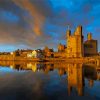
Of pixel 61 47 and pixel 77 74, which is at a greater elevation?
pixel 61 47

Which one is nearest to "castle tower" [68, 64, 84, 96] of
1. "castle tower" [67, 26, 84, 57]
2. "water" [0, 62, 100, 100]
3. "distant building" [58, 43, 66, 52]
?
"water" [0, 62, 100, 100]

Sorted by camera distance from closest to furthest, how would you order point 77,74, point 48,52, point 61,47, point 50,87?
point 50,87, point 77,74, point 48,52, point 61,47

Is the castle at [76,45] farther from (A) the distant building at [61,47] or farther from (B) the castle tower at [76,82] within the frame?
(B) the castle tower at [76,82]

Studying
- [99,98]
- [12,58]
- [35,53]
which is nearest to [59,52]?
[35,53]

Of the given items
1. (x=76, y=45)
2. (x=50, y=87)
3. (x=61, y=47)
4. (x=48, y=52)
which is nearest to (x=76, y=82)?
(x=50, y=87)

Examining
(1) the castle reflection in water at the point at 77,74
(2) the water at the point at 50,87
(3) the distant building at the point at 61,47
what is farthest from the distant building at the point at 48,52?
(2) the water at the point at 50,87

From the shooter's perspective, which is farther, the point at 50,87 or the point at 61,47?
the point at 61,47

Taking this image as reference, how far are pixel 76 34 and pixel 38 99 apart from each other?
139m

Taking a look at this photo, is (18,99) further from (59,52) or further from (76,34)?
(59,52)

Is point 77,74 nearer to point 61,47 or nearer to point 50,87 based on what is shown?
point 50,87

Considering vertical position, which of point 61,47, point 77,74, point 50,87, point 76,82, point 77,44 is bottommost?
point 50,87

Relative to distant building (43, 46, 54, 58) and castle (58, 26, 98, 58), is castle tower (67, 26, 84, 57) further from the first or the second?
distant building (43, 46, 54, 58)

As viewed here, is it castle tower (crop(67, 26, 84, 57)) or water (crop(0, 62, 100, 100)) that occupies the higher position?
castle tower (crop(67, 26, 84, 57))

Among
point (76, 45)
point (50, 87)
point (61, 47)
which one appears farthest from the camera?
point (61, 47)
